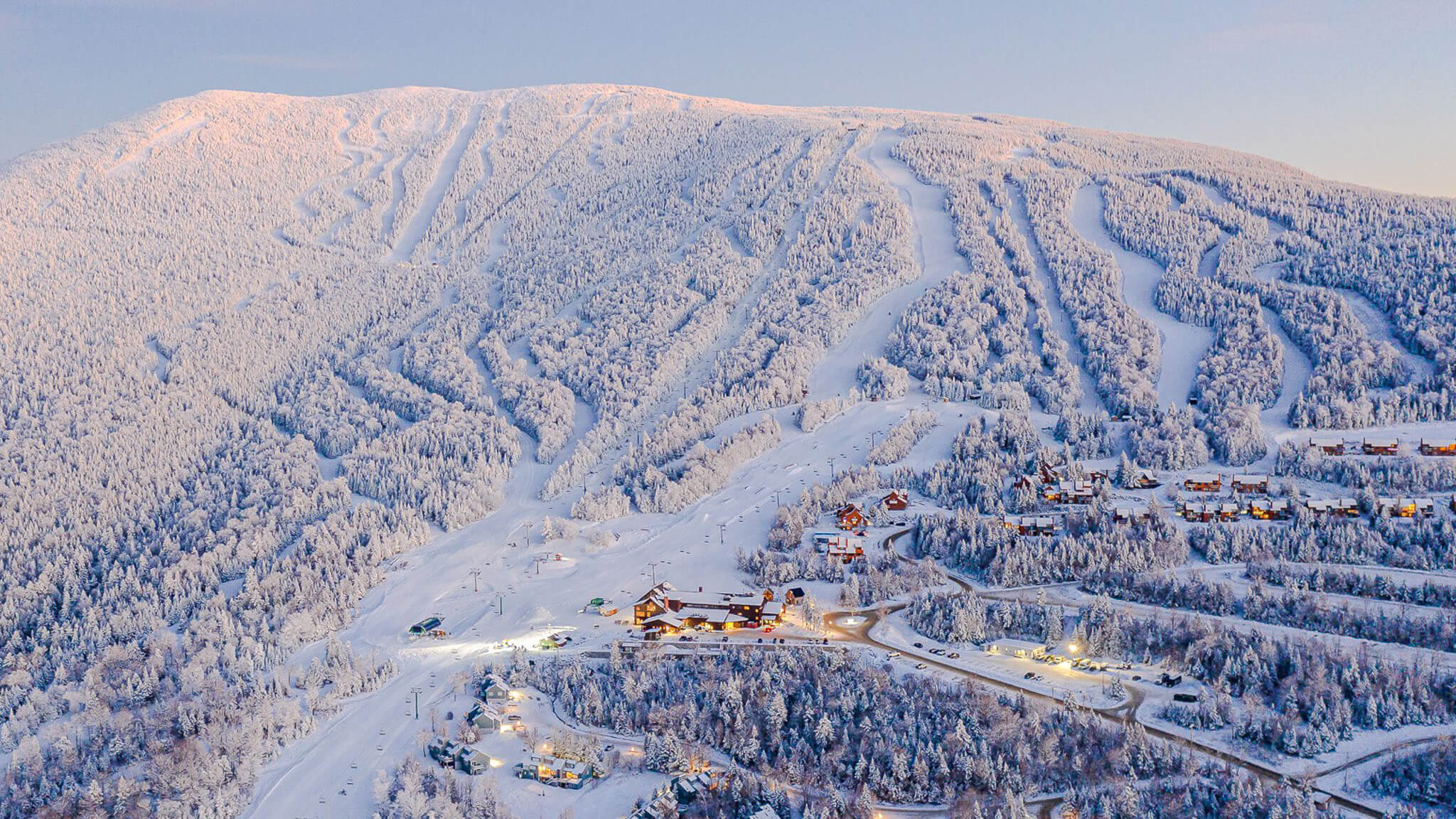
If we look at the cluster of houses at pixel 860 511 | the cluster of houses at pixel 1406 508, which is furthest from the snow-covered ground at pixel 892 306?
the cluster of houses at pixel 1406 508

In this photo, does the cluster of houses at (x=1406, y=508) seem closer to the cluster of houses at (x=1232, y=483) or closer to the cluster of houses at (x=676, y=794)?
the cluster of houses at (x=1232, y=483)

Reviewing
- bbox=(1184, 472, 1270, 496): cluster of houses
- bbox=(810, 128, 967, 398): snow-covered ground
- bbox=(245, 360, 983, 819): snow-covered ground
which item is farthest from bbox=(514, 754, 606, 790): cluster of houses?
bbox=(810, 128, 967, 398): snow-covered ground

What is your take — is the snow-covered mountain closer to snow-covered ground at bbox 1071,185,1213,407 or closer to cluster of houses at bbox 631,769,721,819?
snow-covered ground at bbox 1071,185,1213,407

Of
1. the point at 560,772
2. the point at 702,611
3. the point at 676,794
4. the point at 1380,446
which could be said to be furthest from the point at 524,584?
the point at 1380,446

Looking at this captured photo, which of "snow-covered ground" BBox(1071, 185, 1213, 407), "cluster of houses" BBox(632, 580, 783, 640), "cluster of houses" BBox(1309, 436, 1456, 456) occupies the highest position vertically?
"snow-covered ground" BBox(1071, 185, 1213, 407)

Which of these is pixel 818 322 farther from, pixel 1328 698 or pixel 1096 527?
pixel 1328 698

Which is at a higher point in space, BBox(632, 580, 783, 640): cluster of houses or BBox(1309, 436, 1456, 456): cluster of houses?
BBox(1309, 436, 1456, 456): cluster of houses
